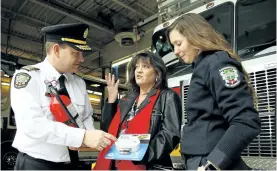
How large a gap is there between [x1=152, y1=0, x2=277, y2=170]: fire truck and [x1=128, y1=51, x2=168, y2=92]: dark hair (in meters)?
Result: 0.82

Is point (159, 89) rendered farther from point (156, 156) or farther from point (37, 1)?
point (37, 1)

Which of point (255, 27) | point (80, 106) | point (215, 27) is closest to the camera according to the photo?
point (80, 106)

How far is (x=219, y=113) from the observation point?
132 cm

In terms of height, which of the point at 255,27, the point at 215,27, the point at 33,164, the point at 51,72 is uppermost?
the point at 215,27

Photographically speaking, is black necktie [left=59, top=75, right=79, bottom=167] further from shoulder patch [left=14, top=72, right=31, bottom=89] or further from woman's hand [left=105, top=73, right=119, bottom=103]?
woman's hand [left=105, top=73, right=119, bottom=103]

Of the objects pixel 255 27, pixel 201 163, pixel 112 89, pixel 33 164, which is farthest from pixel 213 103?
pixel 255 27

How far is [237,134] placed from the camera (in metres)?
1.17

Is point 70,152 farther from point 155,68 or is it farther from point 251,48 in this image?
point 251,48

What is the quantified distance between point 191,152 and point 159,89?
100cm

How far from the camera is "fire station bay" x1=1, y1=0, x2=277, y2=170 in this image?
129 centimetres

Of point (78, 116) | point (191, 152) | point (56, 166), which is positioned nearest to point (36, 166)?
point (56, 166)

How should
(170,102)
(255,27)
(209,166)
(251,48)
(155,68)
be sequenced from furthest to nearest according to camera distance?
1. (255,27)
2. (251,48)
3. (155,68)
4. (170,102)
5. (209,166)

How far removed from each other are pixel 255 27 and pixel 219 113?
2084 millimetres

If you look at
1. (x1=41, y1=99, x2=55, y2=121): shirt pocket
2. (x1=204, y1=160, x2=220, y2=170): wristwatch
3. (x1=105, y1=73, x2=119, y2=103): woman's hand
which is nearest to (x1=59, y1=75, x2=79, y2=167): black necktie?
(x1=41, y1=99, x2=55, y2=121): shirt pocket
